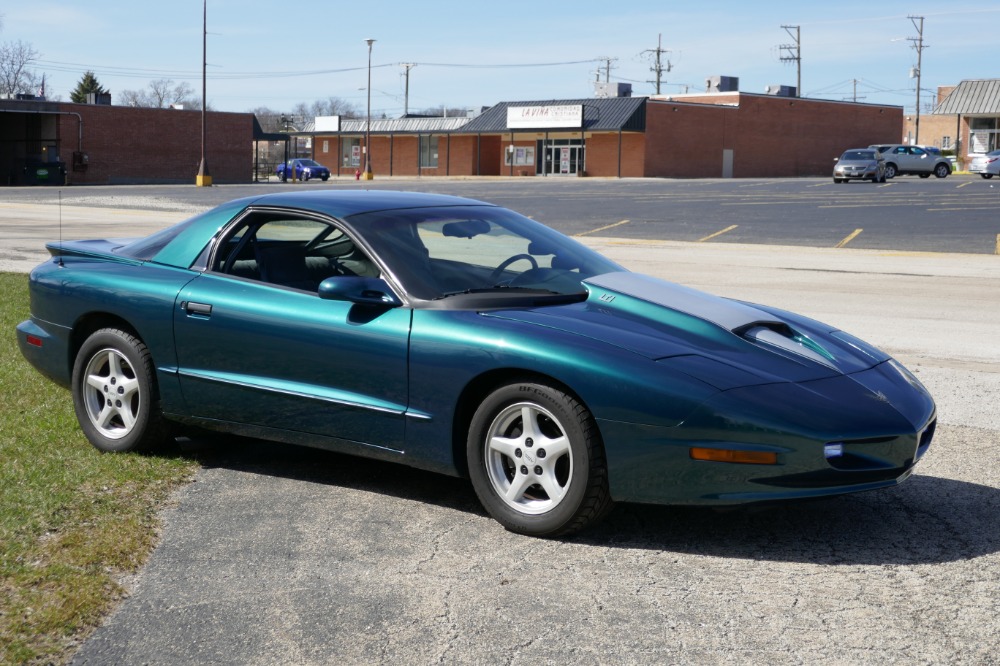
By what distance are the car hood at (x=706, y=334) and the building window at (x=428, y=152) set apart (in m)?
78.7

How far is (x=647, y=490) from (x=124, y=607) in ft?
6.30

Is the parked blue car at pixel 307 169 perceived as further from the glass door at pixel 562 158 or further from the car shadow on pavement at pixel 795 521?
the car shadow on pavement at pixel 795 521

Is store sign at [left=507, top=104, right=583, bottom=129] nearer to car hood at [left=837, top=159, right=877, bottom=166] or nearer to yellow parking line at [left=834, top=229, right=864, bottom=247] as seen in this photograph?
car hood at [left=837, top=159, right=877, bottom=166]

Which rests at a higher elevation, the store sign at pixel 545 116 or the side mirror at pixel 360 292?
the store sign at pixel 545 116

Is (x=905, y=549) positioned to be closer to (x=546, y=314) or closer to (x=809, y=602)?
(x=809, y=602)

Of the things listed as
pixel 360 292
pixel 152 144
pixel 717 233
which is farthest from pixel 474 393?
pixel 152 144

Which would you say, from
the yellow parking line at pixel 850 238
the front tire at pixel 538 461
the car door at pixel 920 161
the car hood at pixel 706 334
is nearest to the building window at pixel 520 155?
the car door at pixel 920 161

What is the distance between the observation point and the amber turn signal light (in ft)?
14.0

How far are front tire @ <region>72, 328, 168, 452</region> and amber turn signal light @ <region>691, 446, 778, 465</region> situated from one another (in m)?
2.81

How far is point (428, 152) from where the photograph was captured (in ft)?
274

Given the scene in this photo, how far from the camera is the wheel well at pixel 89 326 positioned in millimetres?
5891

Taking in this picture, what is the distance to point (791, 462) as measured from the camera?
14.0 feet

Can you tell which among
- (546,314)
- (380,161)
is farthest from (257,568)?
(380,161)

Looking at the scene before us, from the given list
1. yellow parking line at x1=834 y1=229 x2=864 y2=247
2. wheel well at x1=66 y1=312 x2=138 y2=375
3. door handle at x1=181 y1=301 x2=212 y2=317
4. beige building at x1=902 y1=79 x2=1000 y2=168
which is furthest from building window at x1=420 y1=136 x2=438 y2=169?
door handle at x1=181 y1=301 x2=212 y2=317
